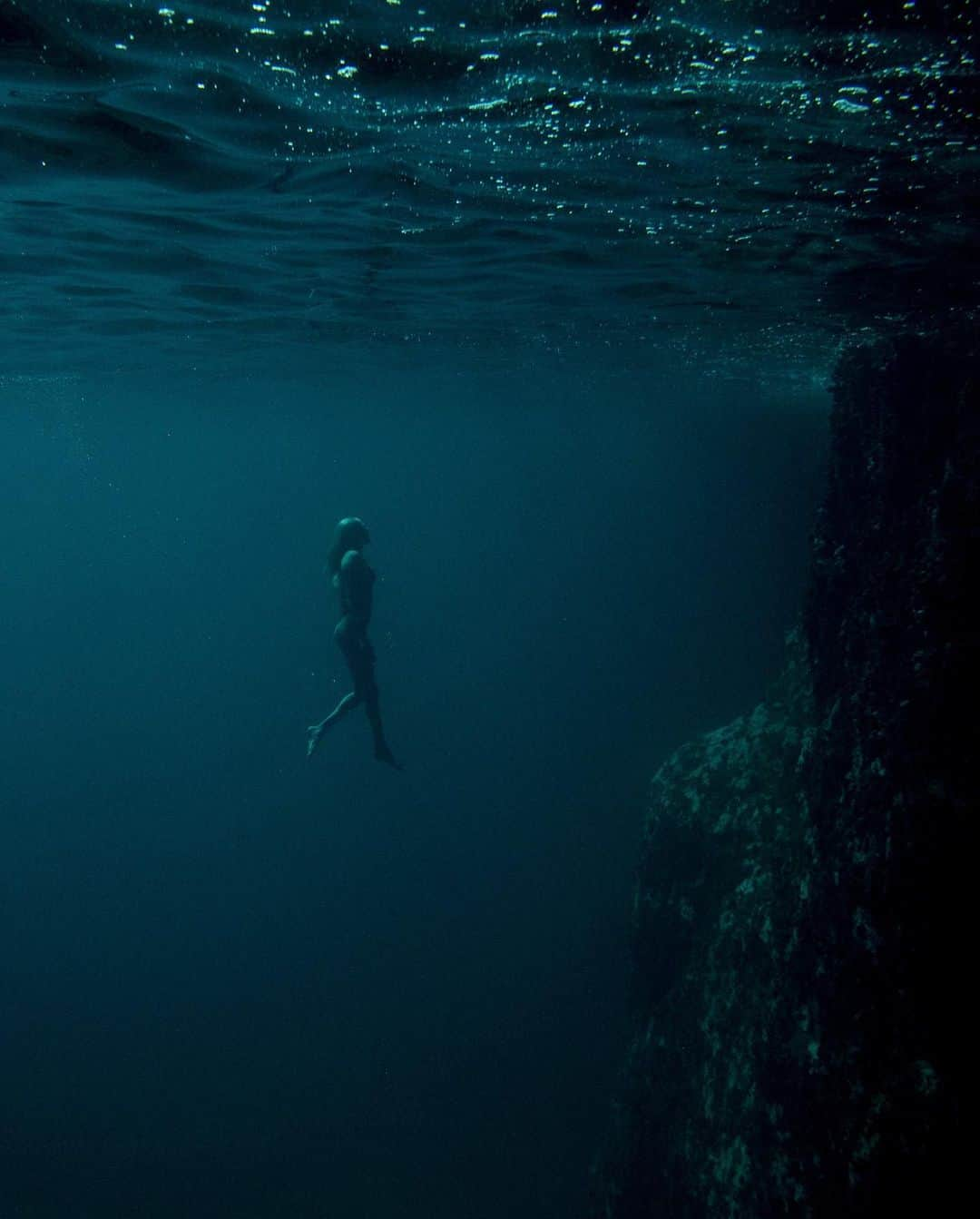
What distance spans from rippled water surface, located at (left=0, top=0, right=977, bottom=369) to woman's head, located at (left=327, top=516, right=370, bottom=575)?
4370mm

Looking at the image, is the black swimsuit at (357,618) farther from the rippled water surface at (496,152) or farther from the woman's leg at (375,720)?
the rippled water surface at (496,152)

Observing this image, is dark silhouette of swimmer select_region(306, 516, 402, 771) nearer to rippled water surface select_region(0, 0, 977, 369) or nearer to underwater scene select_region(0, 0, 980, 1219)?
underwater scene select_region(0, 0, 980, 1219)

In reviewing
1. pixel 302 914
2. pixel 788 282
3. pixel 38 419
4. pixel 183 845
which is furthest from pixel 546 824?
pixel 38 419

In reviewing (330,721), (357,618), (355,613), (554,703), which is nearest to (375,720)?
(330,721)

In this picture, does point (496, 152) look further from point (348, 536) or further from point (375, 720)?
point (375, 720)

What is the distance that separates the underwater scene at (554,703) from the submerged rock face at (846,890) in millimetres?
56

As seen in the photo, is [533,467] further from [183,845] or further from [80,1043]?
[80,1043]

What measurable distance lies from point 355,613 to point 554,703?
35.7 meters

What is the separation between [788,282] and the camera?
1345 cm

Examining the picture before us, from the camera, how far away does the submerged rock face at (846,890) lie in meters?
6.18

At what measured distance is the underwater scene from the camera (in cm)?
641

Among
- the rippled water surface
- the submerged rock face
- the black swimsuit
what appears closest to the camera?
the rippled water surface

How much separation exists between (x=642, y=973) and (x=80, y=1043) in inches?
864

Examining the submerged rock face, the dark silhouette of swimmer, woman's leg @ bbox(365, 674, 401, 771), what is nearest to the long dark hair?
the dark silhouette of swimmer
